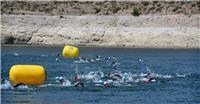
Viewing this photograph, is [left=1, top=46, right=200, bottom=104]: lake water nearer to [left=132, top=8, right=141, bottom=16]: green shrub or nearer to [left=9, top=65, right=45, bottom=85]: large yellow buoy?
[left=9, top=65, right=45, bottom=85]: large yellow buoy

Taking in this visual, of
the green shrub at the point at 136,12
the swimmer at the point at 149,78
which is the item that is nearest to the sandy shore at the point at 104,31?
the green shrub at the point at 136,12

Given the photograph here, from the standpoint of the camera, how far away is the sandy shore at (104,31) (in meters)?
103

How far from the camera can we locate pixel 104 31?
107 m

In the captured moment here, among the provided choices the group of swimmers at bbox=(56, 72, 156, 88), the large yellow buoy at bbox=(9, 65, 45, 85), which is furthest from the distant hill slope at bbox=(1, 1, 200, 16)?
the large yellow buoy at bbox=(9, 65, 45, 85)

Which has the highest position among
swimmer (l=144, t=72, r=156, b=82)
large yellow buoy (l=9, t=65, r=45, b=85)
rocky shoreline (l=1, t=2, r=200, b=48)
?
large yellow buoy (l=9, t=65, r=45, b=85)

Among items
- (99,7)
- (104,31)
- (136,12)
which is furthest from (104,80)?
(99,7)

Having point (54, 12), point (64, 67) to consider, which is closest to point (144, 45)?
point (54, 12)

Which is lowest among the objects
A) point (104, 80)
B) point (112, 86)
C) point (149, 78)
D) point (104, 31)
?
point (104, 31)

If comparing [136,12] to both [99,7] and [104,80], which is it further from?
[104,80]

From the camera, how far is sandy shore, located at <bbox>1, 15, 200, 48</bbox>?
103438mm

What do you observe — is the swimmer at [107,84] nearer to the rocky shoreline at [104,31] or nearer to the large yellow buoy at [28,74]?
the large yellow buoy at [28,74]

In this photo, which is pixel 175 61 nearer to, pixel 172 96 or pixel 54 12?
pixel 172 96

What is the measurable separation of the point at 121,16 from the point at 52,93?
7567cm

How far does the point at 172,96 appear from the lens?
136ft
